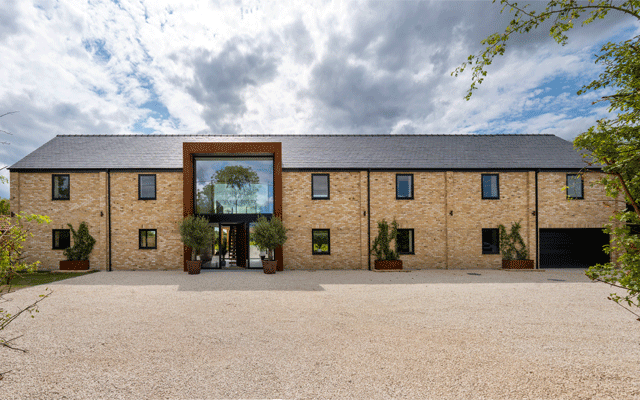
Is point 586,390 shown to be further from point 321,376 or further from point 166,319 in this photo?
point 166,319

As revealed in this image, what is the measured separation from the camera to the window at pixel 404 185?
51.5ft

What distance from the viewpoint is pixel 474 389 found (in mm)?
3959

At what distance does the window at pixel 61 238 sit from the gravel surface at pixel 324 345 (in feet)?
19.8

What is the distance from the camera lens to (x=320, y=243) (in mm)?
15242

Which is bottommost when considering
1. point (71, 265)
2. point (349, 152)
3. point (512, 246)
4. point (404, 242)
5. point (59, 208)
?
point (71, 265)

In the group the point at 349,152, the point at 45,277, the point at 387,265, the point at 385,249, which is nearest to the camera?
the point at 45,277

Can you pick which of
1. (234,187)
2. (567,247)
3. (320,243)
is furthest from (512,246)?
(234,187)

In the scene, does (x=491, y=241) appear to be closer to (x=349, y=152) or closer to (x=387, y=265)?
(x=387, y=265)

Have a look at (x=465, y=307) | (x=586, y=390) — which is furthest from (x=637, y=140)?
(x=465, y=307)

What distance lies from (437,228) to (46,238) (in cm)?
2005

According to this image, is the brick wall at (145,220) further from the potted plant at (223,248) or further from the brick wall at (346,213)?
the potted plant at (223,248)

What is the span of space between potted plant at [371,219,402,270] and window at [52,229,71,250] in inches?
618

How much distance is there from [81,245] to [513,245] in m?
22.0

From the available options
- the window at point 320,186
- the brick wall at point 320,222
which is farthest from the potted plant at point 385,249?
the window at point 320,186
